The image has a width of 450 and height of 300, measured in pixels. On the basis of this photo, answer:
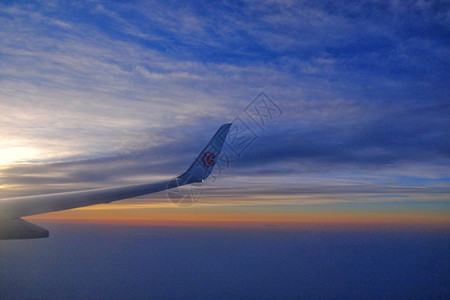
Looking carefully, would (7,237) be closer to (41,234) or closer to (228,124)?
(41,234)

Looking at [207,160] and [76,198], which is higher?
[207,160]

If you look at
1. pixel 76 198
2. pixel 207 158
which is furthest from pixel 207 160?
pixel 76 198

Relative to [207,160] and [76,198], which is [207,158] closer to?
[207,160]

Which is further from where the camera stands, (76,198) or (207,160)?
(207,160)

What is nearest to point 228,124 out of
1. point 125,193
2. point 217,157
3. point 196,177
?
point 217,157

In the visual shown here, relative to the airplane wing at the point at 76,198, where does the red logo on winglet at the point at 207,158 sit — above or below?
above

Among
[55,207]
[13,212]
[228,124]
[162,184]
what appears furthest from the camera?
[228,124]

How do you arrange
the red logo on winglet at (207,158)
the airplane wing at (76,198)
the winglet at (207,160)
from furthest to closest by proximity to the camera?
the red logo on winglet at (207,158), the winglet at (207,160), the airplane wing at (76,198)
